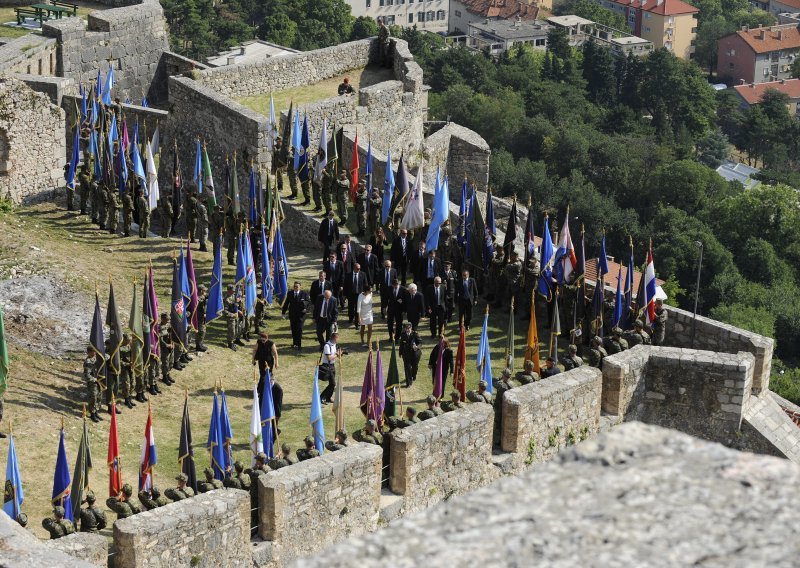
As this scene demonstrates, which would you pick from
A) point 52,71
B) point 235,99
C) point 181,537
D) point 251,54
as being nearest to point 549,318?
point 181,537

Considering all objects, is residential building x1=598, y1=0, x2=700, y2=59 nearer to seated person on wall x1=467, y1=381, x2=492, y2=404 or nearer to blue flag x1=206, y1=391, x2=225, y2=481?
seated person on wall x1=467, y1=381, x2=492, y2=404

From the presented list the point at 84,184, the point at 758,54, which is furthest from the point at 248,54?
the point at 758,54

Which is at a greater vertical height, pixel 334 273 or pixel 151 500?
pixel 334 273

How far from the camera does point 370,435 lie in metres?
18.8

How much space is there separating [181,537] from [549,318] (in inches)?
359

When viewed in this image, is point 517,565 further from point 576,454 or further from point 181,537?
point 181,537

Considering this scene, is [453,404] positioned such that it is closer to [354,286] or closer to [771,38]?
[354,286]

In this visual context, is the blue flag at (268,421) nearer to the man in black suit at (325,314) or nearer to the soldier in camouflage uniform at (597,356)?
the man in black suit at (325,314)

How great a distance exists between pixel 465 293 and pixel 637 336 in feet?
9.91

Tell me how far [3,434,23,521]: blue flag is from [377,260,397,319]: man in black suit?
777 centimetres

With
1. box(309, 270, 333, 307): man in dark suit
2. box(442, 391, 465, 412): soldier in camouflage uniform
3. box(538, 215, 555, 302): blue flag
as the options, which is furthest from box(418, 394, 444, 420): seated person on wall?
box(538, 215, 555, 302): blue flag

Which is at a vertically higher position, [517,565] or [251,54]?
[517,565]

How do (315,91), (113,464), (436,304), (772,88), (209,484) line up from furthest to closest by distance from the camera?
(772,88), (315,91), (436,304), (113,464), (209,484)

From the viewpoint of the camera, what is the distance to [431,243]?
26.0 metres
